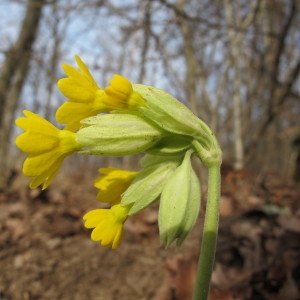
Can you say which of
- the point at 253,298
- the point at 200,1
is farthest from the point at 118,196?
the point at 200,1

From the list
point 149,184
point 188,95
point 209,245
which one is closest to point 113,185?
point 149,184

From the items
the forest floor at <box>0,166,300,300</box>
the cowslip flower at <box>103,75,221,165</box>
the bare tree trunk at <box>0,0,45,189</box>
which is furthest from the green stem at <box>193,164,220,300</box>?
the bare tree trunk at <box>0,0,45,189</box>

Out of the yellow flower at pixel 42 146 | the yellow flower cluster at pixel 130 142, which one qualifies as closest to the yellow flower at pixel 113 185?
the yellow flower cluster at pixel 130 142

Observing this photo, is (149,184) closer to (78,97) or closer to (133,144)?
(133,144)

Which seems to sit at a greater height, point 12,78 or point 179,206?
point 12,78

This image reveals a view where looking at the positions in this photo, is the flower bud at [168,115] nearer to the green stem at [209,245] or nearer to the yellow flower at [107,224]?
the green stem at [209,245]

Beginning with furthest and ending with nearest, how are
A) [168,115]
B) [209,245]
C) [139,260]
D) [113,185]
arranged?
[139,260] < [113,185] < [168,115] < [209,245]

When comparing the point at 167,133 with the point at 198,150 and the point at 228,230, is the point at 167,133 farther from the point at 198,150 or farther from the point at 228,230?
the point at 228,230

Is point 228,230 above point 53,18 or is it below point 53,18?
below
